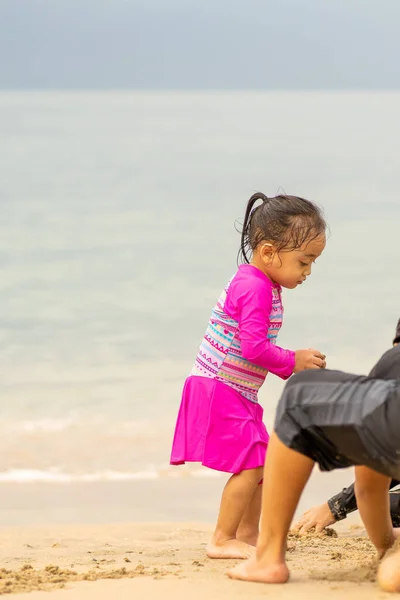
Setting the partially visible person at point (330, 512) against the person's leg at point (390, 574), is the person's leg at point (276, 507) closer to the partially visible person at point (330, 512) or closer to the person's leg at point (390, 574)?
the person's leg at point (390, 574)

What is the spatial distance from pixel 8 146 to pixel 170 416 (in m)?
26.3

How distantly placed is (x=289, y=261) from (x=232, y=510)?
858 millimetres

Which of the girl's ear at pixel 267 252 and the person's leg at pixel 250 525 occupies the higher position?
the girl's ear at pixel 267 252

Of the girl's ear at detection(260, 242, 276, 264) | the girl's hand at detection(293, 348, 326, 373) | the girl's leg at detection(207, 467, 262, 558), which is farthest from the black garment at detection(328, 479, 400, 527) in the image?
the girl's ear at detection(260, 242, 276, 264)

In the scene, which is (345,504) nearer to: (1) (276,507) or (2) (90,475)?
(1) (276,507)

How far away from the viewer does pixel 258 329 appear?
12.1ft

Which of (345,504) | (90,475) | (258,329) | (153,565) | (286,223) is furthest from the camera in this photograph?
Answer: (90,475)

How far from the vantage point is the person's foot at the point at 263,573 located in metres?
2.90

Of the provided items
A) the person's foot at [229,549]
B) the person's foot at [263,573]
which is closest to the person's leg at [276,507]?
the person's foot at [263,573]

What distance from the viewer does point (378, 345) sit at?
7859mm

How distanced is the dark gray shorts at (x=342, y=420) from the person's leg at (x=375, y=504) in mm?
264

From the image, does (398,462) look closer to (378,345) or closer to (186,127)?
(378,345)

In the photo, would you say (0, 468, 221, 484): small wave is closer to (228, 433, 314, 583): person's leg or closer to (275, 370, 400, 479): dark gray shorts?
(228, 433, 314, 583): person's leg

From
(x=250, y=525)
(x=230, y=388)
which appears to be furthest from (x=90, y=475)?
(x=230, y=388)
